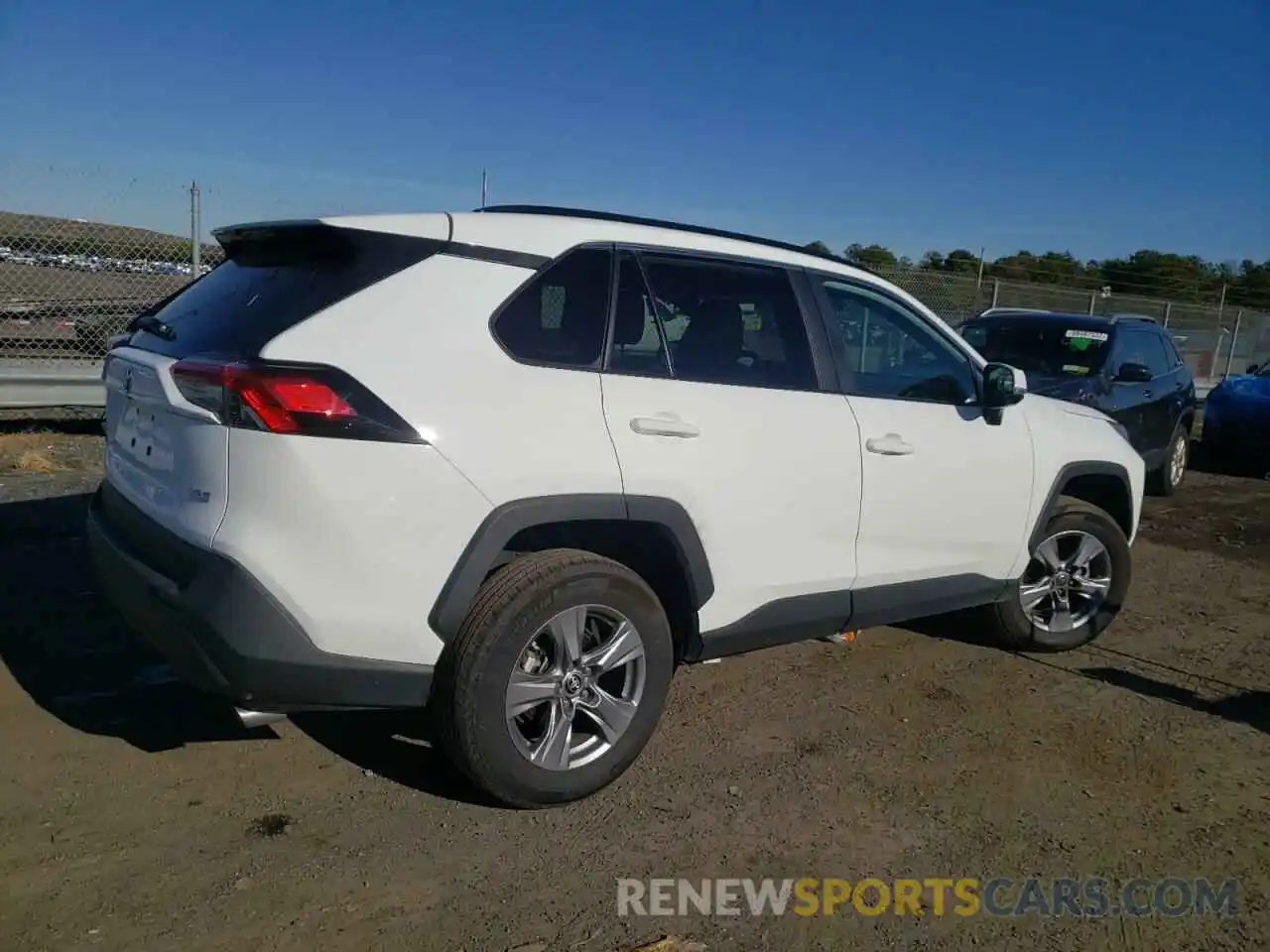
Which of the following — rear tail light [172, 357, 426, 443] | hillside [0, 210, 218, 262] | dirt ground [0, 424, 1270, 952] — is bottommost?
dirt ground [0, 424, 1270, 952]

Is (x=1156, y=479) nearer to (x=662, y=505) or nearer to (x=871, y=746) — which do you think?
(x=871, y=746)

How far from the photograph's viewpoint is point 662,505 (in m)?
3.24

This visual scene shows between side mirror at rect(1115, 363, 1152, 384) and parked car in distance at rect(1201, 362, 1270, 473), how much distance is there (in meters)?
3.39

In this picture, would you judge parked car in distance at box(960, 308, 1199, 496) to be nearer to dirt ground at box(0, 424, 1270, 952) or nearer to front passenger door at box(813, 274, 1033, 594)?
dirt ground at box(0, 424, 1270, 952)

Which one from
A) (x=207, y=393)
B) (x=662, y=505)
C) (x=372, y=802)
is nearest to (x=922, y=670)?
(x=662, y=505)

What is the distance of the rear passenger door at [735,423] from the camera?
3.25 m

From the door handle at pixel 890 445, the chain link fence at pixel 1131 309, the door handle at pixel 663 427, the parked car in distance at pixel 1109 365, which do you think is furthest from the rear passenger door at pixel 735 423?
the chain link fence at pixel 1131 309

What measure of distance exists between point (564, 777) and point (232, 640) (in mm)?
1134

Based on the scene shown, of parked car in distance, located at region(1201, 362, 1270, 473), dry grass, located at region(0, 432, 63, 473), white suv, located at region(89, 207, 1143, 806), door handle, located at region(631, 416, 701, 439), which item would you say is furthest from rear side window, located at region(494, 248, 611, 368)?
parked car in distance, located at region(1201, 362, 1270, 473)

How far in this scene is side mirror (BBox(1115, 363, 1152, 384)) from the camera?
27.0 ft

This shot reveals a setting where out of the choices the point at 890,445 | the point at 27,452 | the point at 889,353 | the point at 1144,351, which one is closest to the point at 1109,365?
the point at 1144,351

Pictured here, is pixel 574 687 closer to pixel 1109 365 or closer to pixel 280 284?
pixel 280 284

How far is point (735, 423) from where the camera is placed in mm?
3416

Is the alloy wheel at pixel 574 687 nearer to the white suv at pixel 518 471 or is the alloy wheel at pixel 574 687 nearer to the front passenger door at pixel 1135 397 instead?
the white suv at pixel 518 471
